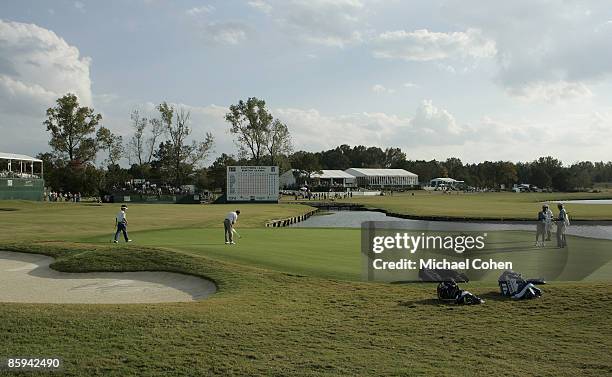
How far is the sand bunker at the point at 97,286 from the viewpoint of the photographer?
54.3ft

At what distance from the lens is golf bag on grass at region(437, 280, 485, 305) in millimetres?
14078

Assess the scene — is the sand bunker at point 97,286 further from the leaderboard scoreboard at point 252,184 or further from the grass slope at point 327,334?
the leaderboard scoreboard at point 252,184

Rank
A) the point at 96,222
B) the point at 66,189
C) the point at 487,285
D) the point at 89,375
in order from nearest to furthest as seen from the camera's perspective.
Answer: the point at 89,375 < the point at 487,285 < the point at 96,222 < the point at 66,189

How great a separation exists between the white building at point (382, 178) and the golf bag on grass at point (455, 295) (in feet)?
528

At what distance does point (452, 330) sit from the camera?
1188 centimetres

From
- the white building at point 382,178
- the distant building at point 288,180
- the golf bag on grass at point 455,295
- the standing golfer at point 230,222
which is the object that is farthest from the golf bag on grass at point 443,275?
the white building at point 382,178

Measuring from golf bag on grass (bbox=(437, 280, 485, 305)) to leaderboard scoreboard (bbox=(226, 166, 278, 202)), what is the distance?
7608 centimetres

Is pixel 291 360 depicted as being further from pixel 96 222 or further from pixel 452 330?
pixel 96 222

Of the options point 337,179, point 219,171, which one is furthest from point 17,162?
point 337,179

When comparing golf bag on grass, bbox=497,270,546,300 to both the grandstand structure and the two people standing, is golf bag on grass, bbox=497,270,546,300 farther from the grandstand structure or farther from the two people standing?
the grandstand structure

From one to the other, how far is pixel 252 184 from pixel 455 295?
256ft

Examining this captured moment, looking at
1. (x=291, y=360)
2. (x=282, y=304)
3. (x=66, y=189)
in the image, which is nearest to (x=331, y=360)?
(x=291, y=360)

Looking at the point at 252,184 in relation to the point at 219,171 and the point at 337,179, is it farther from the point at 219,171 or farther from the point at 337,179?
the point at 337,179

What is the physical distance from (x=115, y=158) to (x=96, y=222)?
232 feet
